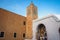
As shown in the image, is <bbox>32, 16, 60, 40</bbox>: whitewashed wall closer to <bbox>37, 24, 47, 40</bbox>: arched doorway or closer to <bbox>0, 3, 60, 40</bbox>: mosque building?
<bbox>0, 3, 60, 40</bbox>: mosque building

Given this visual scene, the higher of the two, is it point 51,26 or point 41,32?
point 51,26

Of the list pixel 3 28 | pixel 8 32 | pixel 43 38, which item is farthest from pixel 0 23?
pixel 43 38

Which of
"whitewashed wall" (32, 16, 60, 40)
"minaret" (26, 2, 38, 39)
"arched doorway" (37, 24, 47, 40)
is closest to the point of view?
"whitewashed wall" (32, 16, 60, 40)

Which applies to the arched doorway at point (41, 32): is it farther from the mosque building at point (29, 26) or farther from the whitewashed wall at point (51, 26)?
the whitewashed wall at point (51, 26)

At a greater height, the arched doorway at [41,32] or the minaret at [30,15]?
the minaret at [30,15]

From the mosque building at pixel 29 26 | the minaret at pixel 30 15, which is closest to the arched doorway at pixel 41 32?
the mosque building at pixel 29 26

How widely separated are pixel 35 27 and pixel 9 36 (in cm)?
563

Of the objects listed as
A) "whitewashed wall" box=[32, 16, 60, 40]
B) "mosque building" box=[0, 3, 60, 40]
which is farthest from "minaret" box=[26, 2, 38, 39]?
"whitewashed wall" box=[32, 16, 60, 40]

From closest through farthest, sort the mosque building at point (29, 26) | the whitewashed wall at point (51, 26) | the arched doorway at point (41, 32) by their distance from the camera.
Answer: the whitewashed wall at point (51, 26) < the mosque building at point (29, 26) < the arched doorway at point (41, 32)

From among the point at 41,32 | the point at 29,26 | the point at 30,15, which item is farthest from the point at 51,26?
the point at 30,15

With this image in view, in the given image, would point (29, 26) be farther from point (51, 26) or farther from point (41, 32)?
point (51, 26)

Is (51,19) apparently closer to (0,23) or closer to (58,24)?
(58,24)

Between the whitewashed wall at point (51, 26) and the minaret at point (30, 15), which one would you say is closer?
the whitewashed wall at point (51, 26)

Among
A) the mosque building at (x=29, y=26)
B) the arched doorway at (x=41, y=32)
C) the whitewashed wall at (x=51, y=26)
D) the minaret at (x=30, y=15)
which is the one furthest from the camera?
the minaret at (x=30, y=15)
